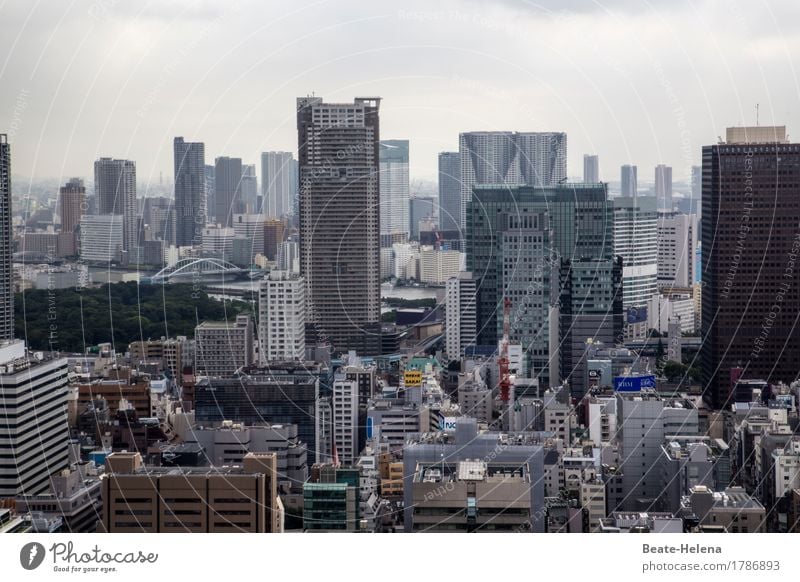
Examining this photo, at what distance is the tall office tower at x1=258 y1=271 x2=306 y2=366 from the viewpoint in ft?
29.0

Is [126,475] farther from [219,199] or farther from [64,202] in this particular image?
[219,199]

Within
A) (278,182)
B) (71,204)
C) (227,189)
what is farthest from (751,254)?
(71,204)

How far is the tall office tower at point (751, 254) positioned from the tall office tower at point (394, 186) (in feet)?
8.45

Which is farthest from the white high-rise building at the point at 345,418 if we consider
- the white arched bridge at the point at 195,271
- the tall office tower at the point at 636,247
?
the tall office tower at the point at 636,247

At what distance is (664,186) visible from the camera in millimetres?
8188

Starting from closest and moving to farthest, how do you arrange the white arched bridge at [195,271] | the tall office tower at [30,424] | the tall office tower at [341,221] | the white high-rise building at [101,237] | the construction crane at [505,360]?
the tall office tower at [30,424] → the construction crane at [505,360] → the white high-rise building at [101,237] → the white arched bridge at [195,271] → the tall office tower at [341,221]

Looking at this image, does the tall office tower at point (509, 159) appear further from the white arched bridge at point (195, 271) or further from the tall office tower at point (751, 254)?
the white arched bridge at point (195, 271)

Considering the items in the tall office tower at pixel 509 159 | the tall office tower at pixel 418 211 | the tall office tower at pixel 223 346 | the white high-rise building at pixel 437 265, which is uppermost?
the tall office tower at pixel 509 159

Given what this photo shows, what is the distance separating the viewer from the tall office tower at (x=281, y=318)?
885 centimetres

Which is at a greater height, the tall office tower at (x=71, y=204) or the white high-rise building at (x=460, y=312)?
the tall office tower at (x=71, y=204)

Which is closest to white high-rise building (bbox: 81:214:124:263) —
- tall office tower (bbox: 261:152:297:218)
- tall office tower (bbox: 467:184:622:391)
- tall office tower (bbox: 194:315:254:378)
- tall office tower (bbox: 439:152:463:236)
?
tall office tower (bbox: 194:315:254:378)

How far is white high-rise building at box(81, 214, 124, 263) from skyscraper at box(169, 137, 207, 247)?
1.41ft

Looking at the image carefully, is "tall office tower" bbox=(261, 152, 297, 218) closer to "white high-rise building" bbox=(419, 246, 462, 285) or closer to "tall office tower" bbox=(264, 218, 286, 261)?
"tall office tower" bbox=(264, 218, 286, 261)

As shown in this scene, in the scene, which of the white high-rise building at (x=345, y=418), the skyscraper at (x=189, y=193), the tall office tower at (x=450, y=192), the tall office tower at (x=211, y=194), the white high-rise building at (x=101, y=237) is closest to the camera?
the white high-rise building at (x=345, y=418)
